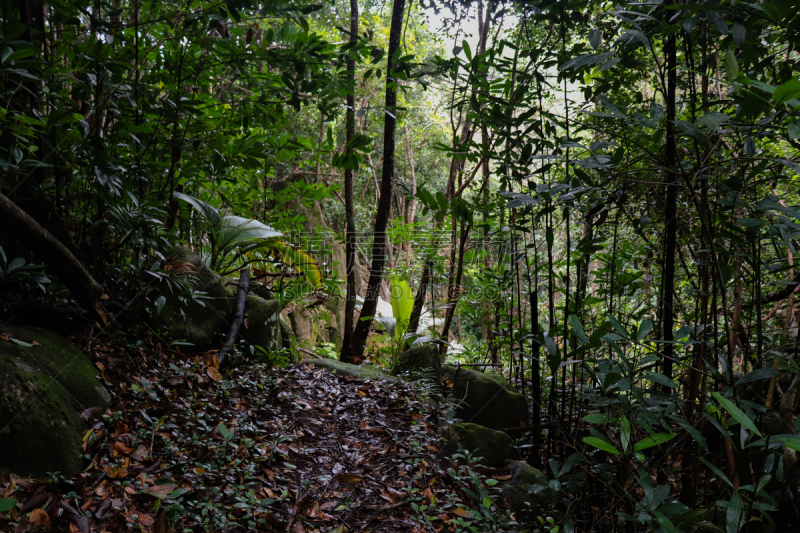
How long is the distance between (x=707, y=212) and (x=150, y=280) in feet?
8.51

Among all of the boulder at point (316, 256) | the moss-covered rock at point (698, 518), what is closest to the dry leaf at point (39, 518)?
the moss-covered rock at point (698, 518)

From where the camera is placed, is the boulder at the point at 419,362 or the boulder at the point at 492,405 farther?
the boulder at the point at 419,362

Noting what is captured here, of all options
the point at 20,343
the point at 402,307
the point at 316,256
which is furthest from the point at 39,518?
the point at 316,256

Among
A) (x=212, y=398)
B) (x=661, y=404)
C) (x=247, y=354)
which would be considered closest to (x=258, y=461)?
(x=212, y=398)

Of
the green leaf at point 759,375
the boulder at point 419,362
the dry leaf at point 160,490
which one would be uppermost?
the boulder at point 419,362

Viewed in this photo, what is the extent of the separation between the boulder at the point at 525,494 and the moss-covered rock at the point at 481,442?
22 cm

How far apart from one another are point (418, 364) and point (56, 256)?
2.57m

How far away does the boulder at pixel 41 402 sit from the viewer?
151cm

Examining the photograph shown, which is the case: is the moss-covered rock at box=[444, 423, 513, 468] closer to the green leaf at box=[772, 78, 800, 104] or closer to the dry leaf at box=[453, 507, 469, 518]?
the dry leaf at box=[453, 507, 469, 518]

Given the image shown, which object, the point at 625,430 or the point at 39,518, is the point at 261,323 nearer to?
the point at 39,518

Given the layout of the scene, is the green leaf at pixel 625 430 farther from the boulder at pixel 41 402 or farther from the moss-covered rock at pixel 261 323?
the moss-covered rock at pixel 261 323

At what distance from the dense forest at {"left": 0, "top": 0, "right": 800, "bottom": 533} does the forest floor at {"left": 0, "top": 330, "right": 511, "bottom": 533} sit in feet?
0.04

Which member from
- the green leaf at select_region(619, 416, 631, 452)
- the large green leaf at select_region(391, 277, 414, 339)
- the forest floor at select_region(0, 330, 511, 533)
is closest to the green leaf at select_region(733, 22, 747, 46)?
the green leaf at select_region(619, 416, 631, 452)

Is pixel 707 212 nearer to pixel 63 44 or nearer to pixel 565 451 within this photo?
pixel 565 451
